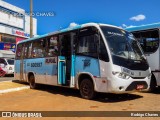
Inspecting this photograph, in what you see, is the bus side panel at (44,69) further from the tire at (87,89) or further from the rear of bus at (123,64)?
the rear of bus at (123,64)

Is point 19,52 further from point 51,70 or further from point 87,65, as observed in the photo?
point 87,65

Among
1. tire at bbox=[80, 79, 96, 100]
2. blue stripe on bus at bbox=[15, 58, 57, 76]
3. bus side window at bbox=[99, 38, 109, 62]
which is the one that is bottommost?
tire at bbox=[80, 79, 96, 100]

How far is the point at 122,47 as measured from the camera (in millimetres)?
10297

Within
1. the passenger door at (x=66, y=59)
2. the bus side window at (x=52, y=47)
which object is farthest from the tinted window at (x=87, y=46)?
the bus side window at (x=52, y=47)

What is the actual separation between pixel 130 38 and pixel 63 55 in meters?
3.03

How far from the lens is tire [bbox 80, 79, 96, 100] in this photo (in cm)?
1047

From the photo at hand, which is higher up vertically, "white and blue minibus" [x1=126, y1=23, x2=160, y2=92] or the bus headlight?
"white and blue minibus" [x1=126, y1=23, x2=160, y2=92]

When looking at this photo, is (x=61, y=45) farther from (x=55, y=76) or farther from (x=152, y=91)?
(x=152, y=91)

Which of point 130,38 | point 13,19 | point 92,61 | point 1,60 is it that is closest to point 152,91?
point 130,38

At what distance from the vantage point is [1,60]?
25.1 m

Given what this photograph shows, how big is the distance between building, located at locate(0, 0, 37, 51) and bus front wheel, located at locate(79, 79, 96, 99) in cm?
4027

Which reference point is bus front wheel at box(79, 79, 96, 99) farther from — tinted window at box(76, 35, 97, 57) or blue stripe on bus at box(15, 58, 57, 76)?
blue stripe on bus at box(15, 58, 57, 76)

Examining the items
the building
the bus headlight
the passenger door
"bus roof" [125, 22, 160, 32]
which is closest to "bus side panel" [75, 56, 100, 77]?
the passenger door

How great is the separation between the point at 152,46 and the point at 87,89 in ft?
12.3
